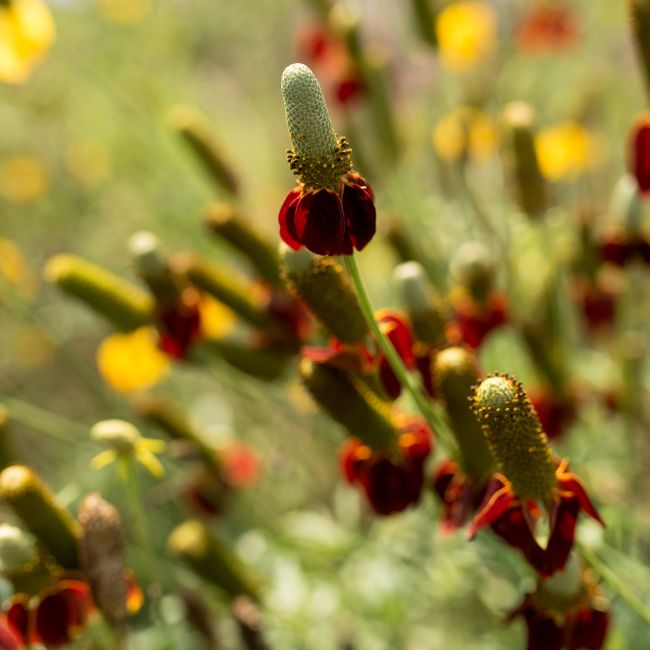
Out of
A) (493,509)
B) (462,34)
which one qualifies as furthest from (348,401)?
(462,34)

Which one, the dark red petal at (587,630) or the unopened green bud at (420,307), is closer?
the dark red petal at (587,630)

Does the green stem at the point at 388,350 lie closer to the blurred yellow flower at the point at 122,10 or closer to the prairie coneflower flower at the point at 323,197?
the prairie coneflower flower at the point at 323,197

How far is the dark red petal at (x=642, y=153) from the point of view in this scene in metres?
1.60

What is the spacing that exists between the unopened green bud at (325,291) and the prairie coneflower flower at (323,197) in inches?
6.7

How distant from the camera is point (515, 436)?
1200 millimetres

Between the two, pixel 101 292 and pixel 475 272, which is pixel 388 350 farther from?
pixel 101 292

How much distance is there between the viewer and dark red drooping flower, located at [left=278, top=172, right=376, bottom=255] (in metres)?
1.16

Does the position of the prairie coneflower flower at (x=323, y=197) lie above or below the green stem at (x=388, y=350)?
above

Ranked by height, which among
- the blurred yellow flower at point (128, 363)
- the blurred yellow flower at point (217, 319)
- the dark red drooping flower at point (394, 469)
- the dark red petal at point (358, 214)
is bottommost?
the blurred yellow flower at point (128, 363)

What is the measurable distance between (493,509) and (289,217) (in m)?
0.47

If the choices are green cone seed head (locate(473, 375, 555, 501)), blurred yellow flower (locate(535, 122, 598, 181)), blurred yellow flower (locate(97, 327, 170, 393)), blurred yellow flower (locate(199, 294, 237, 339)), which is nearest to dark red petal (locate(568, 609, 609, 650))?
green cone seed head (locate(473, 375, 555, 501))

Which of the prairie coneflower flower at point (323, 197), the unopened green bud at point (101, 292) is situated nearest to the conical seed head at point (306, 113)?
the prairie coneflower flower at point (323, 197)

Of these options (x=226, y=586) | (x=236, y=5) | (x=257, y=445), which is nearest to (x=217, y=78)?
(x=236, y=5)

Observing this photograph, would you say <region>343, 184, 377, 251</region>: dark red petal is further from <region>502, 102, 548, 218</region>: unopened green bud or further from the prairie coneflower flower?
<region>502, 102, 548, 218</region>: unopened green bud
